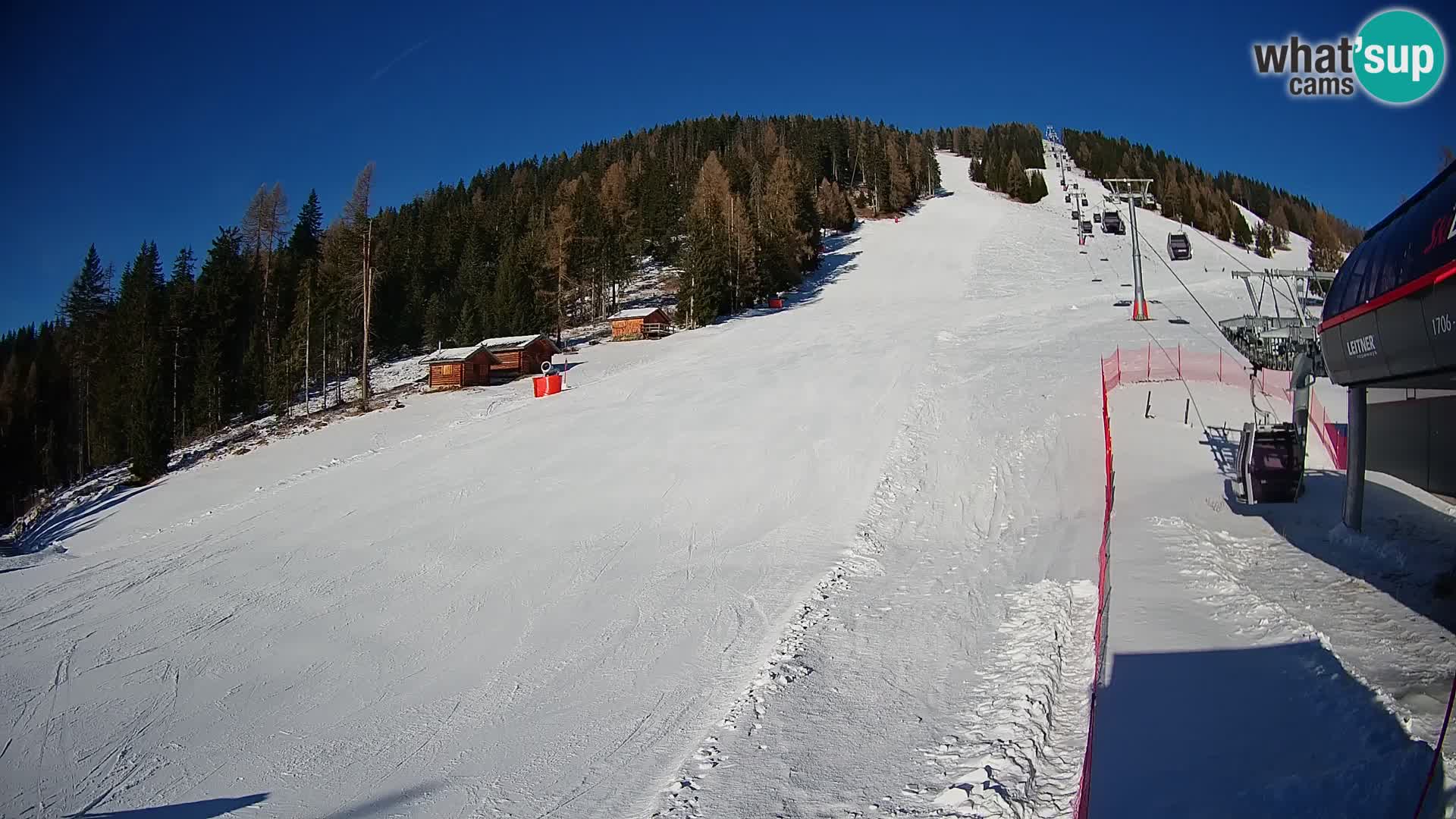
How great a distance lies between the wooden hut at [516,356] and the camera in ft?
137

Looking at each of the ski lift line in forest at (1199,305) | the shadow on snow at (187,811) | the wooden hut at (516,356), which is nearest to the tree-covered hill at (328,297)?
the wooden hut at (516,356)

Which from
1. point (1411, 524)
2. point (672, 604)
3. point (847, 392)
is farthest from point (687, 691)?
point (847, 392)

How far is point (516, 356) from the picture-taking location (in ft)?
138

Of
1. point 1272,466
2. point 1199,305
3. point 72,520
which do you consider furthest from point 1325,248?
point 72,520

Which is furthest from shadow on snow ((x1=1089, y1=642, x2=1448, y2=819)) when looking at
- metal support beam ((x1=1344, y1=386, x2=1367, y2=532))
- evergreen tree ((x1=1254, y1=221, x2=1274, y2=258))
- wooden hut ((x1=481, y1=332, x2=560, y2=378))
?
evergreen tree ((x1=1254, y1=221, x2=1274, y2=258))

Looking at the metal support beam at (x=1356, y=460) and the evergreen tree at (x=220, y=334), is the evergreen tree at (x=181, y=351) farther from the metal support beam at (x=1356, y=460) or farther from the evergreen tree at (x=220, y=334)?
the metal support beam at (x=1356, y=460)

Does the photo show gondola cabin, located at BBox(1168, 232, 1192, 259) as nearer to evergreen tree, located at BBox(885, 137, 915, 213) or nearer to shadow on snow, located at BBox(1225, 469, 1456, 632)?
evergreen tree, located at BBox(885, 137, 915, 213)

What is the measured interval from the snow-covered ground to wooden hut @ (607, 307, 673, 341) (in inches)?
861

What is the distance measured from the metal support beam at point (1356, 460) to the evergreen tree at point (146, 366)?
131 ft

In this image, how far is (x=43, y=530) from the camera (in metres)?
26.7

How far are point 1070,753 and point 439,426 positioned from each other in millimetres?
25857

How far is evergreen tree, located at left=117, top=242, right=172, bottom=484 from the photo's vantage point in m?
33.9

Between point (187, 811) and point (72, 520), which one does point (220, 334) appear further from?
point (187, 811)

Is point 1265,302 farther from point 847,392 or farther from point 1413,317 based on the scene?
point 1413,317
